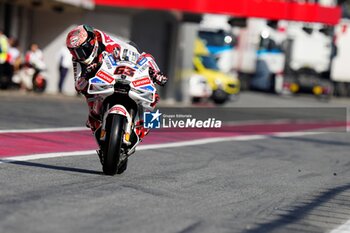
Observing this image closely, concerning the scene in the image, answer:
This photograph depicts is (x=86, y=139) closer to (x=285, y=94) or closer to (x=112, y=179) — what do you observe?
(x=112, y=179)

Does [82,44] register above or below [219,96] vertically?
above

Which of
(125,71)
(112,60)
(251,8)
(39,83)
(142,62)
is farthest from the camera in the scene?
(251,8)

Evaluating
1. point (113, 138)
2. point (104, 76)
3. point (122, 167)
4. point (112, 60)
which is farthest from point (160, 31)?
point (113, 138)

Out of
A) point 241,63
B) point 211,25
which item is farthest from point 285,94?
point 211,25

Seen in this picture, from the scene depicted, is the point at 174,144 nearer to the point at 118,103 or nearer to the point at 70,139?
the point at 70,139

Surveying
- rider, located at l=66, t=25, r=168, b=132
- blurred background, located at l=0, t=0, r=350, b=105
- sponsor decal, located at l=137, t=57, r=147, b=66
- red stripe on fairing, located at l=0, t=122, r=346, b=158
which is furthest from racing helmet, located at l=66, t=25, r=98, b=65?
blurred background, located at l=0, t=0, r=350, b=105

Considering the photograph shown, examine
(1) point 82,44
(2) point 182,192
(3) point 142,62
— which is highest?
(1) point 82,44

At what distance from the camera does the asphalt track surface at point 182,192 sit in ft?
22.4

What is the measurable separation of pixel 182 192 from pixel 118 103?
1159 mm

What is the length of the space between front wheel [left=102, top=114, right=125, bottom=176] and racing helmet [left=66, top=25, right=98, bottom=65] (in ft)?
2.28

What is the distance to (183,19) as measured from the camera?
31.0 meters

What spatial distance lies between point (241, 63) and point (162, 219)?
130 ft

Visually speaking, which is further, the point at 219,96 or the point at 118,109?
the point at 219,96

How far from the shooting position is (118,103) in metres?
9.07
